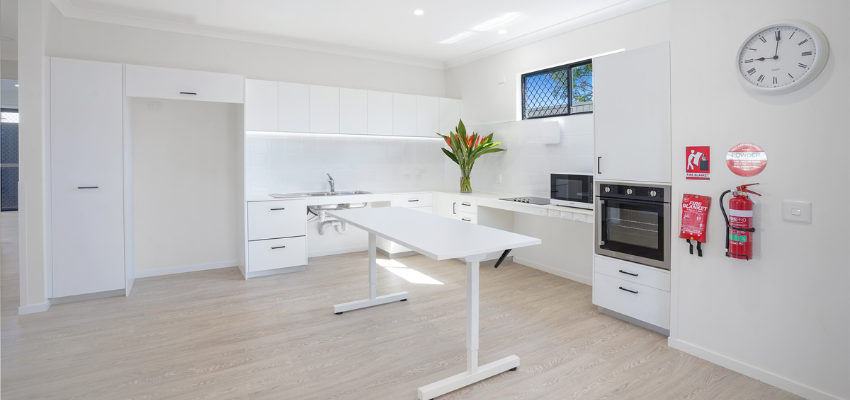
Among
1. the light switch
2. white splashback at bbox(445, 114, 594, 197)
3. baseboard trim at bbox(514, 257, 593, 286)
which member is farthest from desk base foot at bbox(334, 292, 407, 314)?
the light switch

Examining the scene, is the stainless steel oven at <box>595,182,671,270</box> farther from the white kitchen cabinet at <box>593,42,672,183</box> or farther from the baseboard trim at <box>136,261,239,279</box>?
the baseboard trim at <box>136,261,239,279</box>

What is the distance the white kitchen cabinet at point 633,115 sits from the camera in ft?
9.95

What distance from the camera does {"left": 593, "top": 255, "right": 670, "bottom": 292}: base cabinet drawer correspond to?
310 cm

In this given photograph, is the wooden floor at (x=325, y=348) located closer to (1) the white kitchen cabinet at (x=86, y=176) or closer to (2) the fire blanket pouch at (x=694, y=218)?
(1) the white kitchen cabinet at (x=86, y=176)

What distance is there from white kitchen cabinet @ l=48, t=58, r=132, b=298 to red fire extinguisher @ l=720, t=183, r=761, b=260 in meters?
4.62


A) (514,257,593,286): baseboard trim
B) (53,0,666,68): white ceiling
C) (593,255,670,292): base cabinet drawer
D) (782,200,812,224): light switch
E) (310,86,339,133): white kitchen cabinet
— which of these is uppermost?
(53,0,666,68): white ceiling

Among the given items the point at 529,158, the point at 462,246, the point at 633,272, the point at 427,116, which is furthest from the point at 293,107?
the point at 633,272

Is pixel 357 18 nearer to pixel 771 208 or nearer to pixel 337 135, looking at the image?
pixel 337 135

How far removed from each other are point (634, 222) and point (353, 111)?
3337 millimetres

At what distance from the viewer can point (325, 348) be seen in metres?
2.99

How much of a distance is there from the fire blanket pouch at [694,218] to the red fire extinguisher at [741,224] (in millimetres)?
162

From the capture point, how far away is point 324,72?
18.0ft

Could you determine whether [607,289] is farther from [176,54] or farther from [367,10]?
[176,54]

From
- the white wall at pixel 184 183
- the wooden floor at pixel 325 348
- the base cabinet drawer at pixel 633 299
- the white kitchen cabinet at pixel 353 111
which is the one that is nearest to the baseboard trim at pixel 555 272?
the wooden floor at pixel 325 348
